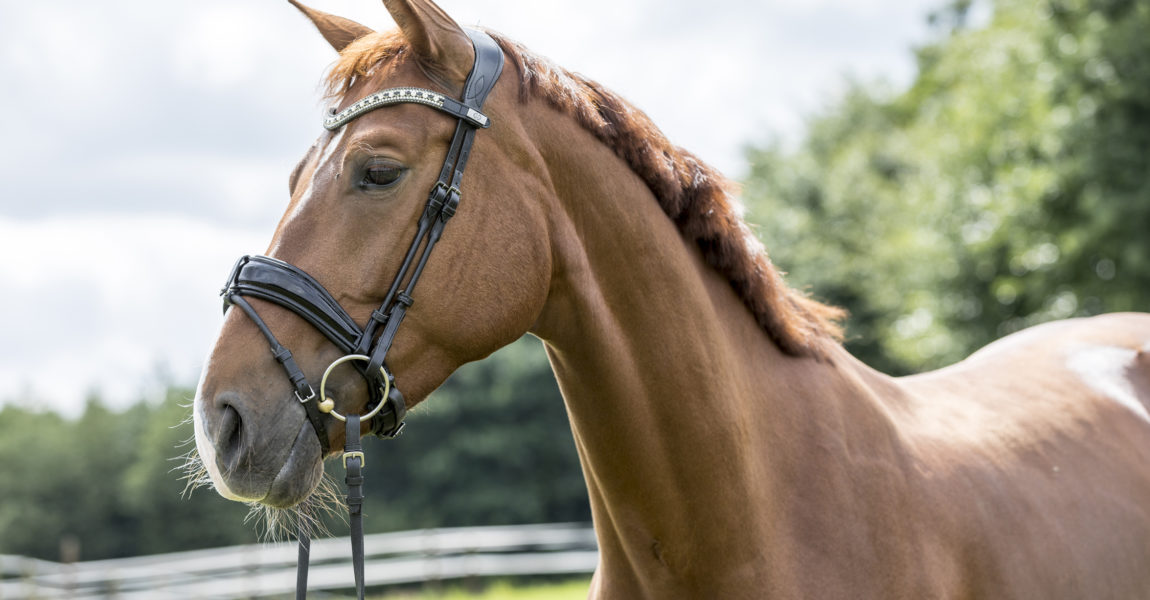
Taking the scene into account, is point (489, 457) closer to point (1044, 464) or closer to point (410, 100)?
point (1044, 464)

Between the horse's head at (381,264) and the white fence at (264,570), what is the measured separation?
13.4 metres

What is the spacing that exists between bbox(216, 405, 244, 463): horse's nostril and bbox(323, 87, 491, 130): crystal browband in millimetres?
793

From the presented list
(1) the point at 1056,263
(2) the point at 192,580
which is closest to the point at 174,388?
(2) the point at 192,580

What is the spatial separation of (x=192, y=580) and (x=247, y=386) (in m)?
17.1

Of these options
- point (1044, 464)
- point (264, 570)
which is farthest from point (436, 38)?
point (264, 570)

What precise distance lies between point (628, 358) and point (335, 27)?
55.9 inches

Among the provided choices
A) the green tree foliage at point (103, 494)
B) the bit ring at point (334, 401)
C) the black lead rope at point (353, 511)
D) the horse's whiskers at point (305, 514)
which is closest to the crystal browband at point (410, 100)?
the bit ring at point (334, 401)

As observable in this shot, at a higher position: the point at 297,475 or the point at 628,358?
the point at 628,358

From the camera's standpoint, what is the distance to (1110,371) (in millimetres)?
3959

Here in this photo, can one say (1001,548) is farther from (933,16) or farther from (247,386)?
→ (933,16)

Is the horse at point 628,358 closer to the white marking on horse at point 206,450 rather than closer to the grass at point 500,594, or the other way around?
the white marking on horse at point 206,450

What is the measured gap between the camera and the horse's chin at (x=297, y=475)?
2.12m

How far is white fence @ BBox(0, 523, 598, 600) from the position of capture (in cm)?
1619

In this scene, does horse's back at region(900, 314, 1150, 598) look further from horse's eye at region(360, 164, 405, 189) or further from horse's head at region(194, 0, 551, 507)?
horse's eye at region(360, 164, 405, 189)
